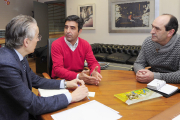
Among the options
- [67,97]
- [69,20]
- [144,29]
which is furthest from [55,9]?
[67,97]

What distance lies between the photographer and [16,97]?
93 centimetres

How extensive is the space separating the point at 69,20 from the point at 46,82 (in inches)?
43.1

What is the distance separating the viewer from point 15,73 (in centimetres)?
94

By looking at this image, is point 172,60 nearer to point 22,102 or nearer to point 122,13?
point 22,102

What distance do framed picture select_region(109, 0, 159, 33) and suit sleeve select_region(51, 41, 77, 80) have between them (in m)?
3.69

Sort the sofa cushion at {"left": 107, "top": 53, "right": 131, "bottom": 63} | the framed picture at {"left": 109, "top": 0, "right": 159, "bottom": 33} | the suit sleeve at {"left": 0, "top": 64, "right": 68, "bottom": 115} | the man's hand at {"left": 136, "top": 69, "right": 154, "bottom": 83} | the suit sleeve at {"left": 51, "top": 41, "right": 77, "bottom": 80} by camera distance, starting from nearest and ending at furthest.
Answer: the suit sleeve at {"left": 0, "top": 64, "right": 68, "bottom": 115} < the man's hand at {"left": 136, "top": 69, "right": 154, "bottom": 83} < the suit sleeve at {"left": 51, "top": 41, "right": 77, "bottom": 80} < the sofa cushion at {"left": 107, "top": 53, "right": 131, "bottom": 63} < the framed picture at {"left": 109, "top": 0, "right": 159, "bottom": 33}

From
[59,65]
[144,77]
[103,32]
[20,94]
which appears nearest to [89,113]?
[20,94]

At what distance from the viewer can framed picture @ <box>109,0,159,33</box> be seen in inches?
188

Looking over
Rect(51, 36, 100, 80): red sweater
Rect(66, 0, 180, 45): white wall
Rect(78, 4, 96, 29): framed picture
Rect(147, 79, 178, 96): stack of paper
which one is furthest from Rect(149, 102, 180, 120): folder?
Rect(78, 4, 96, 29): framed picture

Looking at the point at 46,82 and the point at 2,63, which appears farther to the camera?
the point at 46,82

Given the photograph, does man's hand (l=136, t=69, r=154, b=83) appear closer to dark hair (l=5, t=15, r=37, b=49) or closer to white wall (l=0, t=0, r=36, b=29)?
dark hair (l=5, t=15, r=37, b=49)

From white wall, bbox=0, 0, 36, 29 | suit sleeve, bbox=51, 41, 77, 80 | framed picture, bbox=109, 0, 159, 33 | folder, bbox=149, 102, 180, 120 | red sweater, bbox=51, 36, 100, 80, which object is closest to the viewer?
folder, bbox=149, 102, 180, 120

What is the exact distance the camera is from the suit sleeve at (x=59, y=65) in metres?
1.72

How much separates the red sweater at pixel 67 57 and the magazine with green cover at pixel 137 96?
2.59 feet
